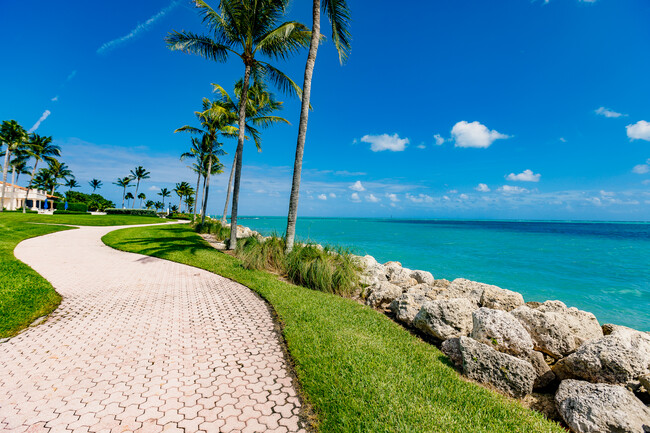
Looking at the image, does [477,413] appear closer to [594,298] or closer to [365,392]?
[365,392]

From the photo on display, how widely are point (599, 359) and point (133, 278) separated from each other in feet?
31.7

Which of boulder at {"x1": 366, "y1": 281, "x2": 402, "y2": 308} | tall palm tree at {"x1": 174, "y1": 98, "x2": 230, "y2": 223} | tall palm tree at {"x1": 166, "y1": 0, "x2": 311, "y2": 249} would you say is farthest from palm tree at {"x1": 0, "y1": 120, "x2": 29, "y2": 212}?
boulder at {"x1": 366, "y1": 281, "x2": 402, "y2": 308}

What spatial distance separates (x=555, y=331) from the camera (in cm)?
387

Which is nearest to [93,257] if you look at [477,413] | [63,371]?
[63,371]

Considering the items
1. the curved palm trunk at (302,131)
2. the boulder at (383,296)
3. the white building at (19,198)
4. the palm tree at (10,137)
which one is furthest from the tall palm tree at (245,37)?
the white building at (19,198)

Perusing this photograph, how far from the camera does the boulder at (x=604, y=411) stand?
2.35 meters

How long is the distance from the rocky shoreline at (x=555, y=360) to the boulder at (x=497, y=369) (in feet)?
0.03

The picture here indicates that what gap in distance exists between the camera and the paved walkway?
2477 millimetres

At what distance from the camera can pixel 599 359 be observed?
10.0 ft

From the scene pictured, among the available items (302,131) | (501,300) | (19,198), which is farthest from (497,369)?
(19,198)

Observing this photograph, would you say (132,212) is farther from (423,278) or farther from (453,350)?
(453,350)

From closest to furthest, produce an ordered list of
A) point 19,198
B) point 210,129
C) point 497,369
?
point 497,369 < point 210,129 < point 19,198

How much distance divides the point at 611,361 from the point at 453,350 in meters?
1.67

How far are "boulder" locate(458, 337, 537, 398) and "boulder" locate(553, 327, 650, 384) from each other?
47cm
